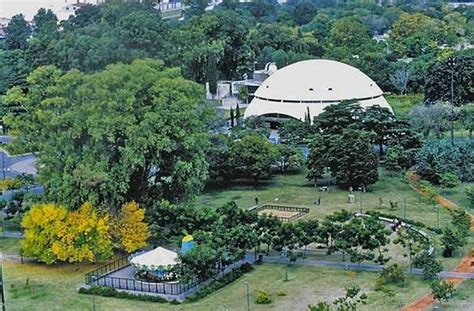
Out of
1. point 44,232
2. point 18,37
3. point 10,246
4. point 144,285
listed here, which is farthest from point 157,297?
point 18,37

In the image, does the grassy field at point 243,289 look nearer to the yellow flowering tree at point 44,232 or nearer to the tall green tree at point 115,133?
the yellow flowering tree at point 44,232

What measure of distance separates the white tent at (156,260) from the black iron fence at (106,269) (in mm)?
1550

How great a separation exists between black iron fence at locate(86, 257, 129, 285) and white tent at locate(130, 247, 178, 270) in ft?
5.09

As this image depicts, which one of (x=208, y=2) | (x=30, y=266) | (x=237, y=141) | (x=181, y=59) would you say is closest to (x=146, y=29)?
(x=181, y=59)

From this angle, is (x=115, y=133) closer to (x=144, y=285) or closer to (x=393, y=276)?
(x=144, y=285)

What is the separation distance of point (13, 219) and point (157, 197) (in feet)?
24.5

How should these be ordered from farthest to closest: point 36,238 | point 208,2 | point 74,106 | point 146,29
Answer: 1. point 208,2
2. point 146,29
3. point 74,106
4. point 36,238

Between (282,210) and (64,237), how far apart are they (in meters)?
12.4

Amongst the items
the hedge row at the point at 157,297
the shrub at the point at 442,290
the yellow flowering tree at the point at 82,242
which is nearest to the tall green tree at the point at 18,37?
the yellow flowering tree at the point at 82,242

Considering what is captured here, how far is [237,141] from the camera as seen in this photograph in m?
49.0

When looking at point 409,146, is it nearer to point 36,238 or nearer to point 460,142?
point 460,142

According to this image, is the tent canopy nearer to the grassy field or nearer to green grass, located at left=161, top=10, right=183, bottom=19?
the grassy field

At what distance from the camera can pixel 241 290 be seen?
31.0m

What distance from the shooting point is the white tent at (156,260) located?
104 ft
